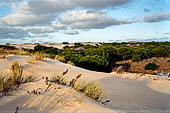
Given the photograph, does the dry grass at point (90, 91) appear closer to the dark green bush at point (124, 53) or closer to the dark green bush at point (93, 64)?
the dark green bush at point (93, 64)

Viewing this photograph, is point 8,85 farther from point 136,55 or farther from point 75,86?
point 136,55

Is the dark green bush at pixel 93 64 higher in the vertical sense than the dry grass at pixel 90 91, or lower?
lower

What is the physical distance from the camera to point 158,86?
9984 mm

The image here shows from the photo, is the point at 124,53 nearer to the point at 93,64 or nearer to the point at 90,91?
the point at 93,64

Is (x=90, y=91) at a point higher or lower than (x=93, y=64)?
higher

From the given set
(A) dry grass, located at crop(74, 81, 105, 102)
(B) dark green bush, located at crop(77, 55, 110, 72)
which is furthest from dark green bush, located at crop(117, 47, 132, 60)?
(A) dry grass, located at crop(74, 81, 105, 102)

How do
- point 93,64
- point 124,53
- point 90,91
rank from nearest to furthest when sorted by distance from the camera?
1. point 90,91
2. point 93,64
3. point 124,53

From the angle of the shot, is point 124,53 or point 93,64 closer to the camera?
point 93,64

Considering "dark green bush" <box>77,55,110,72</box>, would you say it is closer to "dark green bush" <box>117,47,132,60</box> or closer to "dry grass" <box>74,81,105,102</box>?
"dry grass" <box>74,81,105,102</box>

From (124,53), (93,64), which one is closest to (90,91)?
(93,64)

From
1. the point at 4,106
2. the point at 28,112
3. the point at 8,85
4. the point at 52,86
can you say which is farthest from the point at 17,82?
the point at 28,112

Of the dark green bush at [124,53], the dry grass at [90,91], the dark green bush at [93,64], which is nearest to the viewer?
the dry grass at [90,91]

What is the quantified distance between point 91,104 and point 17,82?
6.58ft

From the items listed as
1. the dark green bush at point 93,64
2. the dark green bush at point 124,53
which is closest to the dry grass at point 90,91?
the dark green bush at point 93,64
